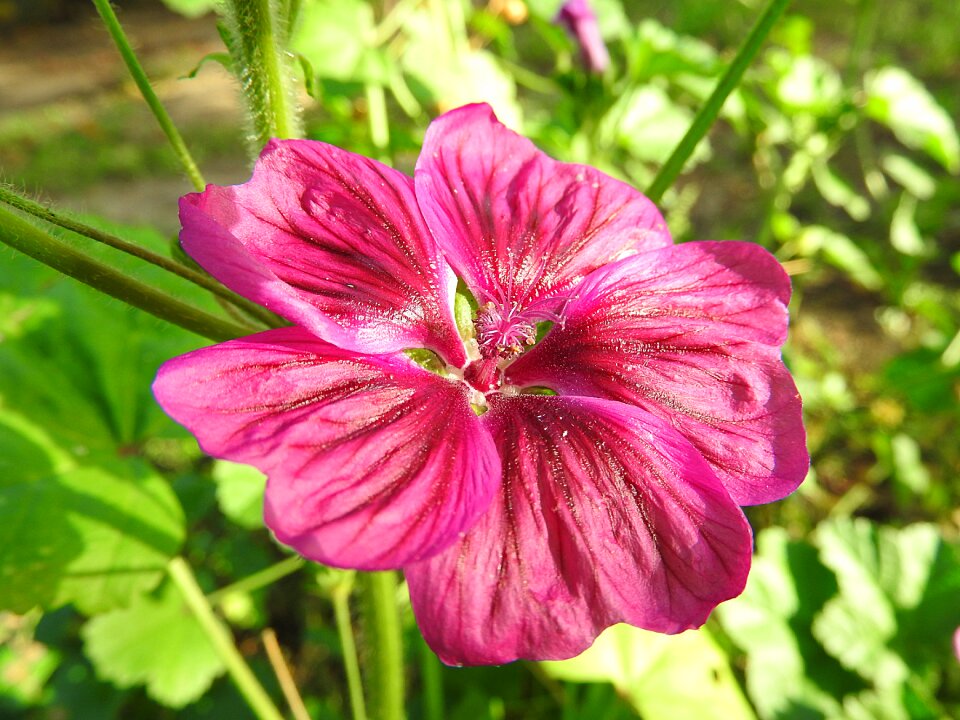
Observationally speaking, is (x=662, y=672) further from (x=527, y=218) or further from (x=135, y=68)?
(x=135, y=68)

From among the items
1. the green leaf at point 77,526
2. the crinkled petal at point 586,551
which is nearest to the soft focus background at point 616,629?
the green leaf at point 77,526

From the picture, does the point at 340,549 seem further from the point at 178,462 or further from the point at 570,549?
the point at 178,462

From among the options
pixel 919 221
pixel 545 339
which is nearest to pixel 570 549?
pixel 545 339

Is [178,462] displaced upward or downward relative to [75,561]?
downward

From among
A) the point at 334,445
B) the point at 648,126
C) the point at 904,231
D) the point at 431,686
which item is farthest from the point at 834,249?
the point at 334,445

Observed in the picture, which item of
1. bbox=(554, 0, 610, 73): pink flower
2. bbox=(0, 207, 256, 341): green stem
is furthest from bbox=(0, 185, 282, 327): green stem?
bbox=(554, 0, 610, 73): pink flower

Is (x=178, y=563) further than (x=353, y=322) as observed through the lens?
Yes
